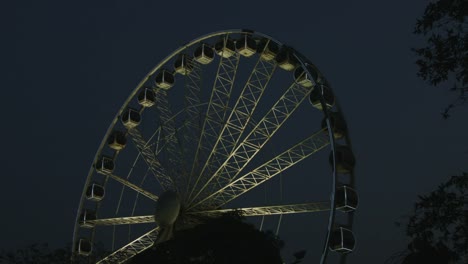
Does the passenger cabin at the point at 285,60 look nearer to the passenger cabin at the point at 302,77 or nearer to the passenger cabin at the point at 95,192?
the passenger cabin at the point at 302,77

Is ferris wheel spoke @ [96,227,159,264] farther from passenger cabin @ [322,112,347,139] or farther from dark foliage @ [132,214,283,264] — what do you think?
passenger cabin @ [322,112,347,139]

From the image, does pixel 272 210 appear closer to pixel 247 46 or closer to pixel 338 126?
pixel 338 126

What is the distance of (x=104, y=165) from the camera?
88.5 feet

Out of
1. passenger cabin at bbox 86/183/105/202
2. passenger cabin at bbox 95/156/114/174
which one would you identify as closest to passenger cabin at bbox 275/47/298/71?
passenger cabin at bbox 95/156/114/174

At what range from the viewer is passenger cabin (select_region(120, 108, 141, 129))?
1064 inches

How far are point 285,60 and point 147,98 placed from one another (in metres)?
6.48

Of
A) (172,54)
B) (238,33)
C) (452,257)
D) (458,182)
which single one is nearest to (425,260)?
(452,257)

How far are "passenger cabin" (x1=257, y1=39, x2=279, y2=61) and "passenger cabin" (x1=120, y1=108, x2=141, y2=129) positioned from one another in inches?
239

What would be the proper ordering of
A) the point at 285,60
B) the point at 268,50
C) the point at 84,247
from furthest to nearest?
the point at 84,247, the point at 268,50, the point at 285,60

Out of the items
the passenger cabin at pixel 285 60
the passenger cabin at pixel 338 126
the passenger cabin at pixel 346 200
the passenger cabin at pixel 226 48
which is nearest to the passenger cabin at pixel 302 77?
the passenger cabin at pixel 285 60

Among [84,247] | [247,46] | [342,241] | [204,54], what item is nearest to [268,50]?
[247,46]

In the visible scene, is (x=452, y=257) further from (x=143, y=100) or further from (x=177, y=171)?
(x=143, y=100)

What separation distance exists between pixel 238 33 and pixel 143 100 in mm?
5106

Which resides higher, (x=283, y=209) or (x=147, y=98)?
(x=147, y=98)
